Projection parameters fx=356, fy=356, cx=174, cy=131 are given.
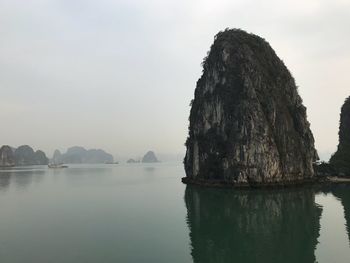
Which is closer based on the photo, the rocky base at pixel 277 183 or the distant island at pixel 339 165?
the rocky base at pixel 277 183

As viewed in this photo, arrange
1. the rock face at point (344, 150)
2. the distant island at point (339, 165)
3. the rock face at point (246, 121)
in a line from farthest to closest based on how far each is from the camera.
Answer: the rock face at point (344, 150) < the distant island at point (339, 165) < the rock face at point (246, 121)

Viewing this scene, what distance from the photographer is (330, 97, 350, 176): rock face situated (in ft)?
316

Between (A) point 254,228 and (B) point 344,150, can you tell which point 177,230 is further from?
(B) point 344,150

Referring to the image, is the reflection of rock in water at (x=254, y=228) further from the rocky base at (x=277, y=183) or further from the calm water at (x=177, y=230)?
the rocky base at (x=277, y=183)

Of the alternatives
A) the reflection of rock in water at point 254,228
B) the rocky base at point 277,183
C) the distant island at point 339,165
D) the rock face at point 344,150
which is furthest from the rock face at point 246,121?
the reflection of rock in water at point 254,228

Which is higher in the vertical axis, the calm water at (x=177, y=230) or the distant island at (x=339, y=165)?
the distant island at (x=339, y=165)

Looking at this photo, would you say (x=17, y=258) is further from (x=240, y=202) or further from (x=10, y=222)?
(x=240, y=202)

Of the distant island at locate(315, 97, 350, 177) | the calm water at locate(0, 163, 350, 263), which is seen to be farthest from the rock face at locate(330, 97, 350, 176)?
the calm water at locate(0, 163, 350, 263)

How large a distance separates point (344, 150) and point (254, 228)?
246ft

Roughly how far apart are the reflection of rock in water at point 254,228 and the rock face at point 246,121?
21.0 metres

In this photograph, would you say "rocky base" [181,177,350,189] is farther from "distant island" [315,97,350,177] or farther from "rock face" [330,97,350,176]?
"rock face" [330,97,350,176]

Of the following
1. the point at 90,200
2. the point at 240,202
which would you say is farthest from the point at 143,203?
the point at 240,202

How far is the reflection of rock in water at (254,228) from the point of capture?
2572 centimetres

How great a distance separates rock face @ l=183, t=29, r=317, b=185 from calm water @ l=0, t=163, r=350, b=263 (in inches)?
929
